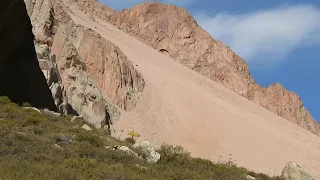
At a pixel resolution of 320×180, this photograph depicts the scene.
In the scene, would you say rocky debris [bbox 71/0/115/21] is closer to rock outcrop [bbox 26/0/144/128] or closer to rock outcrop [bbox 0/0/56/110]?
rock outcrop [bbox 26/0/144/128]

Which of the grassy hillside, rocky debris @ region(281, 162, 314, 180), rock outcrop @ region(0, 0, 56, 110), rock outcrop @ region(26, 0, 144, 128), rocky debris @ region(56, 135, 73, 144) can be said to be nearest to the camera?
the grassy hillside

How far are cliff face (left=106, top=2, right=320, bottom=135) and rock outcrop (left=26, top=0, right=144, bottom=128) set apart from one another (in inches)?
1367

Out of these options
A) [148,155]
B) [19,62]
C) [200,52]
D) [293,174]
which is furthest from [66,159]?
[200,52]

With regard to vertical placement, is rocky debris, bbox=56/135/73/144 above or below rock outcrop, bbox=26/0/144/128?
below

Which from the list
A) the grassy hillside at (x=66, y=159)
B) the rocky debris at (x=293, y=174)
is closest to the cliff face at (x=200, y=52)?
the rocky debris at (x=293, y=174)

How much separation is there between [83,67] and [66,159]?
2349cm

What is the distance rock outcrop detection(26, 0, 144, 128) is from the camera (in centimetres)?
3109

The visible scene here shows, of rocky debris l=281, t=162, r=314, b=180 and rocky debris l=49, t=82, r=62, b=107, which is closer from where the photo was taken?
rocky debris l=281, t=162, r=314, b=180

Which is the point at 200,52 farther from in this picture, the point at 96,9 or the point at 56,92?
the point at 56,92

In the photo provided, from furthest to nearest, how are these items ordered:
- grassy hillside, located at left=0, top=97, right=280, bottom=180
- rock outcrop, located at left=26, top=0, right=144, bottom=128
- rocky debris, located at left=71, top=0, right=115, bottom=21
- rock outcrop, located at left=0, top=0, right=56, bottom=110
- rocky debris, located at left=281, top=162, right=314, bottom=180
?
rocky debris, located at left=71, top=0, right=115, bottom=21 → rock outcrop, located at left=26, top=0, right=144, bottom=128 → rock outcrop, located at left=0, top=0, right=56, bottom=110 → rocky debris, located at left=281, top=162, right=314, bottom=180 → grassy hillside, located at left=0, top=97, right=280, bottom=180

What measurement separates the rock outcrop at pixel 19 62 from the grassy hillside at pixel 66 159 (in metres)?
3.63

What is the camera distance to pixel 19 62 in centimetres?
2272

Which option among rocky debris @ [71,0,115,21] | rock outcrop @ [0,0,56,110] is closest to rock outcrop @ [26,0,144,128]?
rock outcrop @ [0,0,56,110]

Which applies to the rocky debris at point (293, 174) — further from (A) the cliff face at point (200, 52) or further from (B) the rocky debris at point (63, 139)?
(A) the cliff face at point (200, 52)
